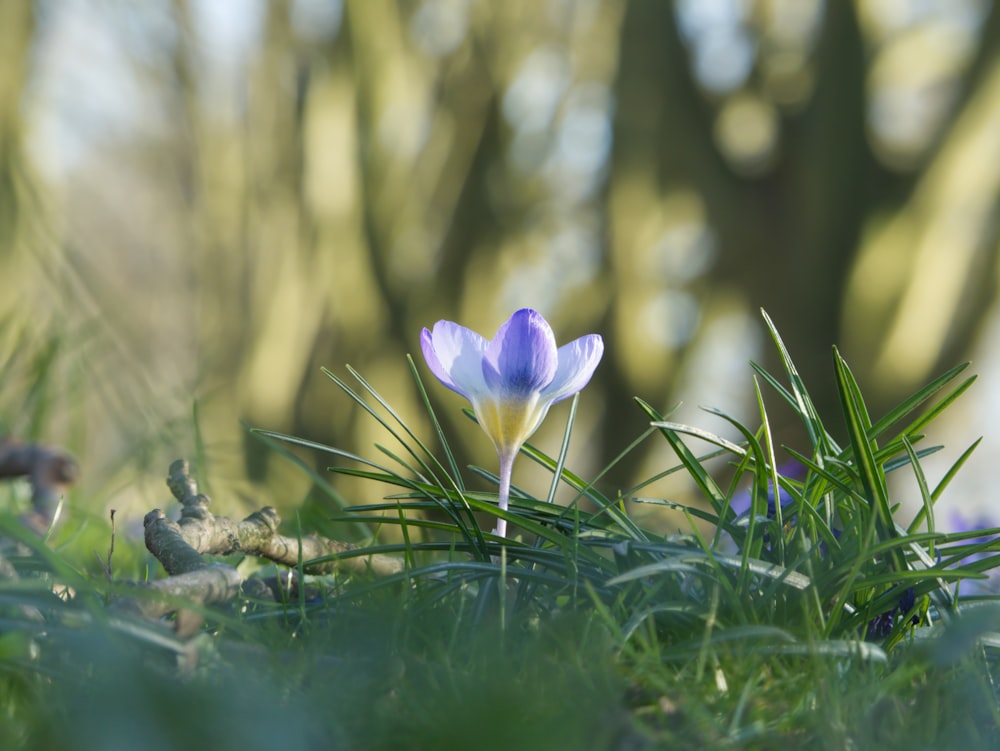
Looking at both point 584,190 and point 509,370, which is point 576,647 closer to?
point 509,370

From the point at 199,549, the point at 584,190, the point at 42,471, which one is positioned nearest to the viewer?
the point at 199,549

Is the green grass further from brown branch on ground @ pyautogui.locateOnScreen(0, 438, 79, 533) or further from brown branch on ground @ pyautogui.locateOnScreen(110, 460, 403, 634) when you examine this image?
brown branch on ground @ pyautogui.locateOnScreen(0, 438, 79, 533)

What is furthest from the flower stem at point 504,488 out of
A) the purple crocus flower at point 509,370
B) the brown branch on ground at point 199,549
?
the brown branch on ground at point 199,549

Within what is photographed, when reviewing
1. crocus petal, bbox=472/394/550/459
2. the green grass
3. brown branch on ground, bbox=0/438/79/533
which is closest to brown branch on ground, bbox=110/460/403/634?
the green grass

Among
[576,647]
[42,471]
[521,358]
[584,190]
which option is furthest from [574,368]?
[584,190]

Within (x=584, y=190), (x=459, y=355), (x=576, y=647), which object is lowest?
(x=576, y=647)

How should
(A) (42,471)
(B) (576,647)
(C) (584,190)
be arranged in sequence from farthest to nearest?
(C) (584,190) → (A) (42,471) → (B) (576,647)

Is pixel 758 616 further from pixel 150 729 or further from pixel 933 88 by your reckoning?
pixel 933 88

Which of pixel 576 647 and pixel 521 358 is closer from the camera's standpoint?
pixel 576 647

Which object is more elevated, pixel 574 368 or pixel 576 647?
pixel 574 368
